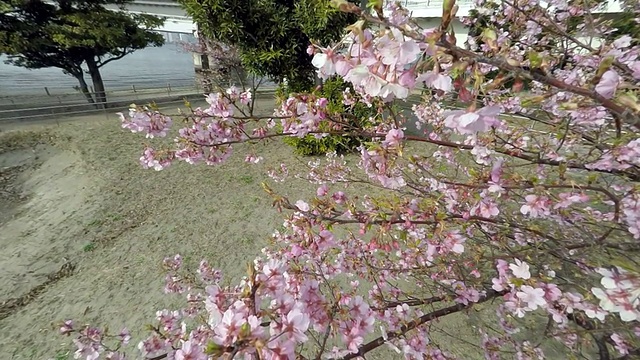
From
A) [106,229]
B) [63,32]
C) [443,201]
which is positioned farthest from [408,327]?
[63,32]

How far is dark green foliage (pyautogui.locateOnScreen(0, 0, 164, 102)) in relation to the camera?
843cm

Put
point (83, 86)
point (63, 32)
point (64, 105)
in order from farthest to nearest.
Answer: point (64, 105)
point (83, 86)
point (63, 32)

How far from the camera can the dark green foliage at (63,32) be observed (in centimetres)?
843

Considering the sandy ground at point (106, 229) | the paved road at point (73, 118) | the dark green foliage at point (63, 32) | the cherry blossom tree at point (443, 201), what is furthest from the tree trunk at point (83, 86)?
the cherry blossom tree at point (443, 201)

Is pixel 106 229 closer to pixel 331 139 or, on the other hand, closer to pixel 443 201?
pixel 331 139

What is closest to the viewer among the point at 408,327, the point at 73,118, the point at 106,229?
the point at 408,327

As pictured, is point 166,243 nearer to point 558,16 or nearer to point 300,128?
point 300,128

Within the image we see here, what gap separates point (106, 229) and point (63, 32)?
25.5ft

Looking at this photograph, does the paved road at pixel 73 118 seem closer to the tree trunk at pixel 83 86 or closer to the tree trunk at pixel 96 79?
the tree trunk at pixel 96 79

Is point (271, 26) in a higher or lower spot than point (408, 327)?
higher

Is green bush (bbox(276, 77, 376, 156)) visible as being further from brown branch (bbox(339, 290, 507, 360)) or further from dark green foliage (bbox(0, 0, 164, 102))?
dark green foliage (bbox(0, 0, 164, 102))

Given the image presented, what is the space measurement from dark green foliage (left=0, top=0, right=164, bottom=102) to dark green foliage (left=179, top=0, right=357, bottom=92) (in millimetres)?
5352

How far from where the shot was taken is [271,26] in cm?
568

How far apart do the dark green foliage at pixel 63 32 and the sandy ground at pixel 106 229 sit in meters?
3.00
